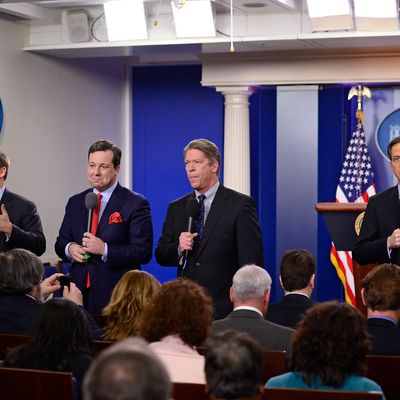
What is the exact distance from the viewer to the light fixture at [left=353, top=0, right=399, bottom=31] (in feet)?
25.2

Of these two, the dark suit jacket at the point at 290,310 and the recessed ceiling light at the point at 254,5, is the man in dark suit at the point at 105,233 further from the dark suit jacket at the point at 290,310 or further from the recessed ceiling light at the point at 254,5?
the recessed ceiling light at the point at 254,5

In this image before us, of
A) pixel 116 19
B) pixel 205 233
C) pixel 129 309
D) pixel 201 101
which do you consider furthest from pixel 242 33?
pixel 129 309

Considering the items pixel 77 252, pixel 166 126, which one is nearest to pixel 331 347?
pixel 77 252

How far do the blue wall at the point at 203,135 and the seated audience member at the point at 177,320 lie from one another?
6.23 m

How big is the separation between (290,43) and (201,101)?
2.09 m

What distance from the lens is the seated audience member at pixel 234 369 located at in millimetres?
2189

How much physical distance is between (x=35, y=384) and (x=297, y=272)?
176cm

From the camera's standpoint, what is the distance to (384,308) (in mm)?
3564

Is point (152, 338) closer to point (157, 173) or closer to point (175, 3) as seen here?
point (175, 3)

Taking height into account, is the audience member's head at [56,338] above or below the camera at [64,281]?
below

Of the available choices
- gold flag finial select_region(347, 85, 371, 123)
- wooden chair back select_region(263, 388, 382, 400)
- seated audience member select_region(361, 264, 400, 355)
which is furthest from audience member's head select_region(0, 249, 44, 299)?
gold flag finial select_region(347, 85, 371, 123)

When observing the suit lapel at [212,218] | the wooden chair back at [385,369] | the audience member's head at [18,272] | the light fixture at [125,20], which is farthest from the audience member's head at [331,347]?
the light fixture at [125,20]

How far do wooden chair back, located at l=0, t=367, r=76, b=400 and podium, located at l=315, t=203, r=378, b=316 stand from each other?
3.27 meters

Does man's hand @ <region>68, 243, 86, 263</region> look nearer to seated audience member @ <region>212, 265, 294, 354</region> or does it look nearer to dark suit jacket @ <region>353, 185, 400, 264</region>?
seated audience member @ <region>212, 265, 294, 354</region>
